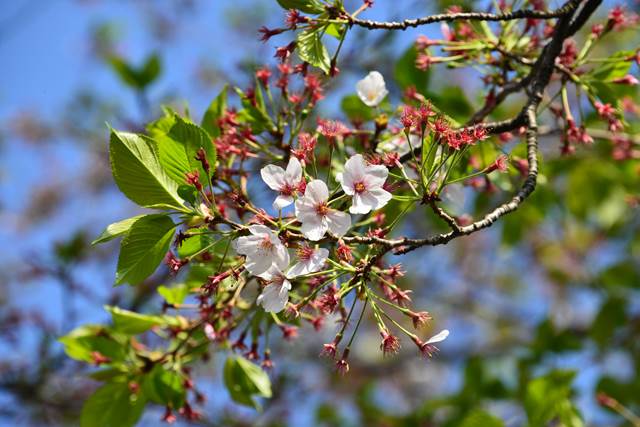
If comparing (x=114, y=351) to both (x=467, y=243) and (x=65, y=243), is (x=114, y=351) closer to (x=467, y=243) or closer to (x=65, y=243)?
(x=65, y=243)

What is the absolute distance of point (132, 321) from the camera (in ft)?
6.35

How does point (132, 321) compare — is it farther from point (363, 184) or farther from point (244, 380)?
point (363, 184)

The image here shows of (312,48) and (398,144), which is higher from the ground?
(312,48)

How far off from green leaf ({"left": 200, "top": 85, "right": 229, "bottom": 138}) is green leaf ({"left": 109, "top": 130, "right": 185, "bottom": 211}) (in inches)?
18.2

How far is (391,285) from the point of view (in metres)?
1.40

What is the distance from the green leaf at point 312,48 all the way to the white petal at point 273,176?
1.16ft

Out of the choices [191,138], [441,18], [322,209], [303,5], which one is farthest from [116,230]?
[441,18]

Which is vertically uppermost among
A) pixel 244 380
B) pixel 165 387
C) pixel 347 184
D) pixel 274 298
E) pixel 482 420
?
pixel 347 184

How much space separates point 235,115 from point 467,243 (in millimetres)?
7261

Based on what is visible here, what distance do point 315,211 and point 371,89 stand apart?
705mm

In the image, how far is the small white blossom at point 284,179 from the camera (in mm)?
1341

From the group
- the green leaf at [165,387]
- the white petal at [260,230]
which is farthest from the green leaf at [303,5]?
the green leaf at [165,387]

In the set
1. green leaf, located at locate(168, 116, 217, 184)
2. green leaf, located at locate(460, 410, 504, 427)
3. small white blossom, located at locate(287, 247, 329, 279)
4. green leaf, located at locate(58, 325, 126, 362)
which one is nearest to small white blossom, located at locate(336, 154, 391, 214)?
small white blossom, located at locate(287, 247, 329, 279)

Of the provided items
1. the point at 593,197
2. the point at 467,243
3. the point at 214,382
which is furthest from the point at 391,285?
the point at 467,243
